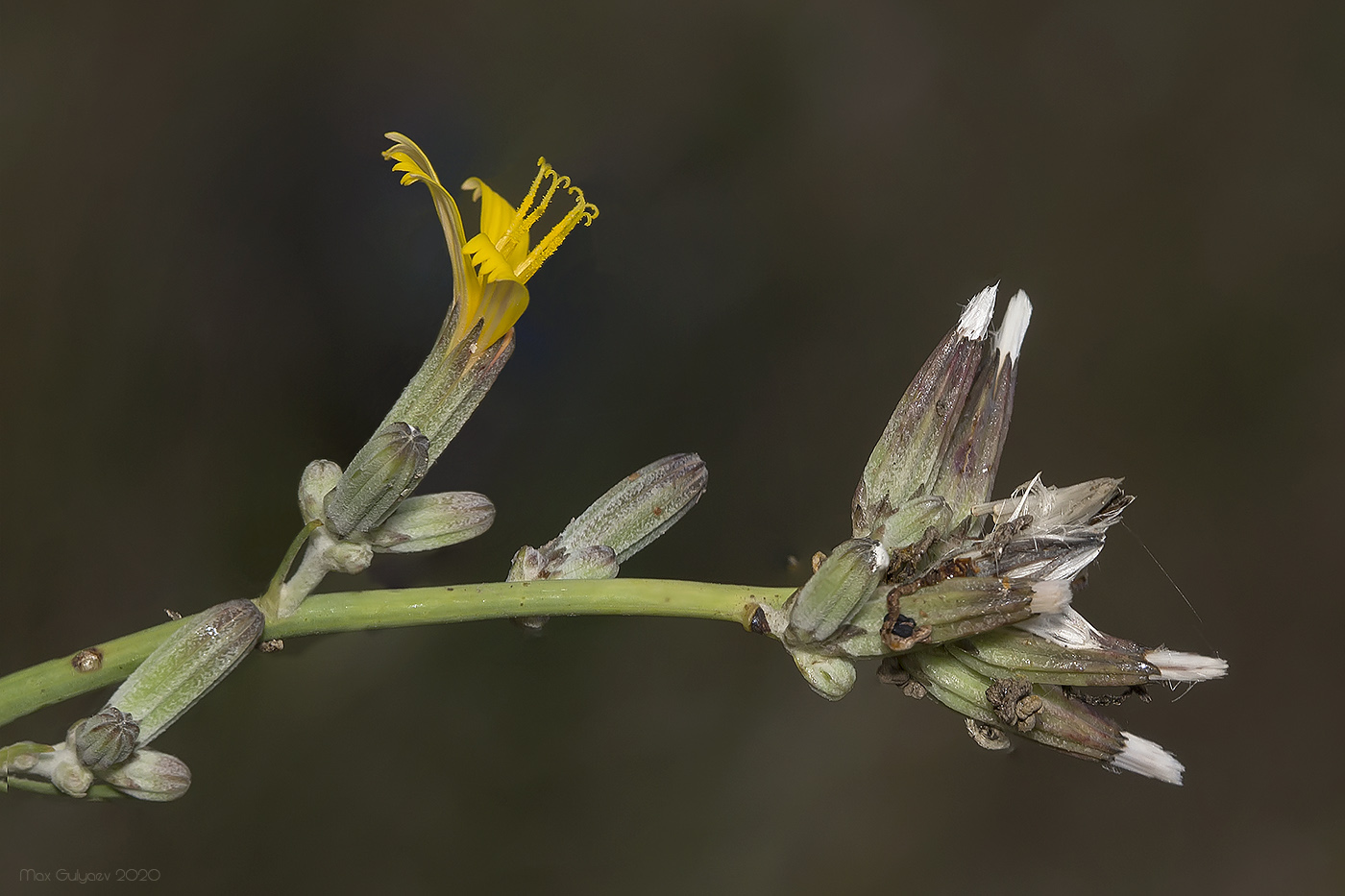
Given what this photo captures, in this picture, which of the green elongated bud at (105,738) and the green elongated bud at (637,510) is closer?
the green elongated bud at (105,738)

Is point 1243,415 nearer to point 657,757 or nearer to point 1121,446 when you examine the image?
point 1121,446

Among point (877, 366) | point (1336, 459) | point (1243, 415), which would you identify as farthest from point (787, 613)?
point (1336, 459)

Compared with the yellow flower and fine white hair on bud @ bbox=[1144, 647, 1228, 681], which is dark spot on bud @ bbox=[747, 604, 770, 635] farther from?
the yellow flower

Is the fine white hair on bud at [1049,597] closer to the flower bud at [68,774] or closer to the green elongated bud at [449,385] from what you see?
the green elongated bud at [449,385]

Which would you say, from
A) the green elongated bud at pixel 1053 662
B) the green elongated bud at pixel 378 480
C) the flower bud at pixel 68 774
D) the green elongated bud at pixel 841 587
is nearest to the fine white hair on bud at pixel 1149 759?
the green elongated bud at pixel 1053 662

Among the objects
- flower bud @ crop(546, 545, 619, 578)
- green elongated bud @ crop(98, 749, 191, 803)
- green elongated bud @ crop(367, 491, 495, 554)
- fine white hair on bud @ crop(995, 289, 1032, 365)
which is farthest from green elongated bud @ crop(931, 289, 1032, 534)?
green elongated bud @ crop(98, 749, 191, 803)

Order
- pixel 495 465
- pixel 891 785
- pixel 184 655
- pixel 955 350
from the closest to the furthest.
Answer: pixel 184 655
pixel 955 350
pixel 495 465
pixel 891 785
